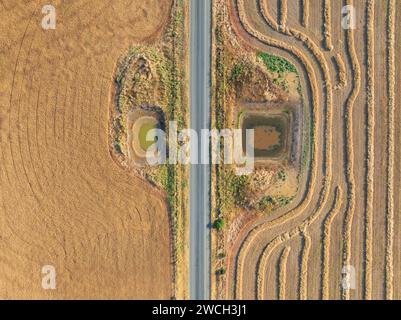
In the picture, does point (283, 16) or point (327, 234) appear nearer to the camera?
point (283, 16)

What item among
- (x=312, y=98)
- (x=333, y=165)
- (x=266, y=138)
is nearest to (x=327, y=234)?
(x=333, y=165)

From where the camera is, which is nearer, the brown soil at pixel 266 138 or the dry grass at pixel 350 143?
the dry grass at pixel 350 143

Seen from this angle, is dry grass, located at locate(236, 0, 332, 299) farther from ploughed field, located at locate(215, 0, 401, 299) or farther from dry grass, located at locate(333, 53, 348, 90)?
dry grass, located at locate(333, 53, 348, 90)

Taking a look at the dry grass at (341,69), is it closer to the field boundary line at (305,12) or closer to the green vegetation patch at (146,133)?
the field boundary line at (305,12)

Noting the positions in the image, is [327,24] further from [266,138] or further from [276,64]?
[266,138]

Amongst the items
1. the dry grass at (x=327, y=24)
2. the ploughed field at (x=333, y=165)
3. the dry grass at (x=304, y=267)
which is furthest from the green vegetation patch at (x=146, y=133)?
the dry grass at (x=327, y=24)
